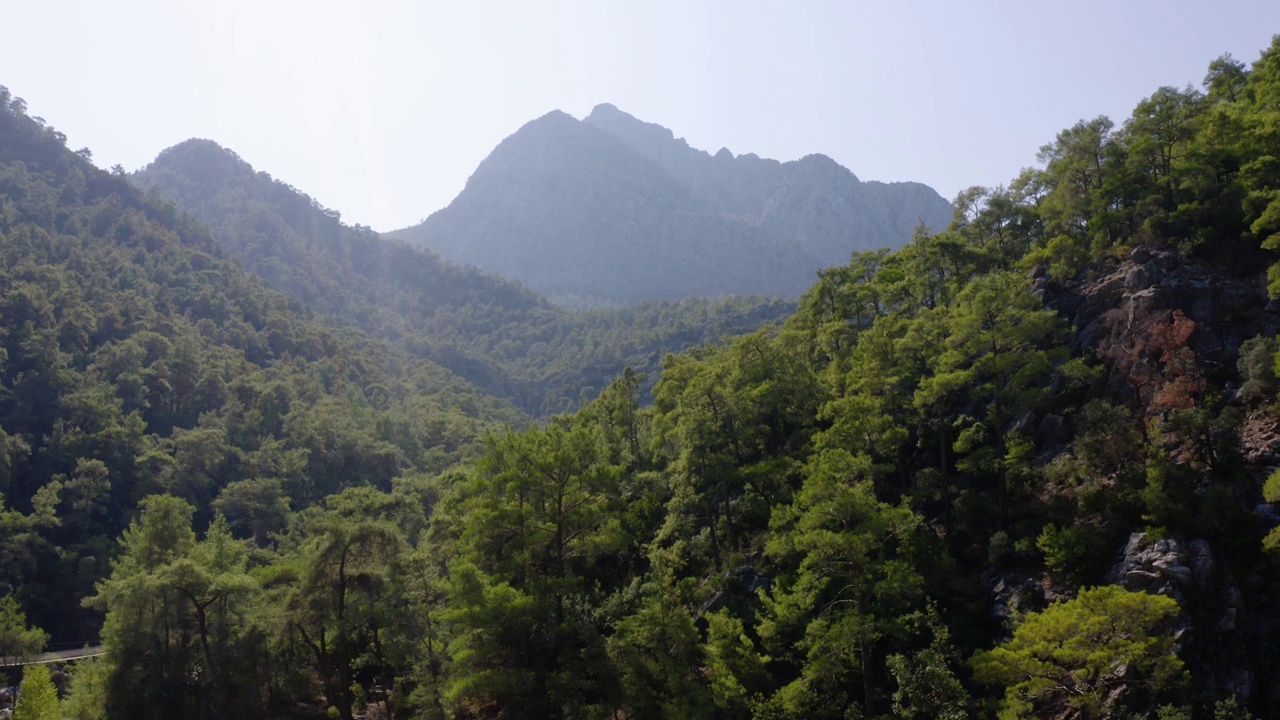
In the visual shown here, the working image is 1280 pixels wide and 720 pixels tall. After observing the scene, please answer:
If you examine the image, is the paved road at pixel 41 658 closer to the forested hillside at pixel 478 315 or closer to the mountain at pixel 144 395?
the mountain at pixel 144 395

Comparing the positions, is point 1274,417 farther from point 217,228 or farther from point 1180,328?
point 217,228

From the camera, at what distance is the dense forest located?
2111 centimetres

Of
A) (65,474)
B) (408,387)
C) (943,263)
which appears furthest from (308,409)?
(943,263)

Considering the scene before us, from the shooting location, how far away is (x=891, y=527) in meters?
24.6

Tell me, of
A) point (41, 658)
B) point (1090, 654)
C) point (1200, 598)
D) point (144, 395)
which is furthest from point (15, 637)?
point (1200, 598)

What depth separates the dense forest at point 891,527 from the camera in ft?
69.3

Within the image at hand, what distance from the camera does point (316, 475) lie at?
75.9m

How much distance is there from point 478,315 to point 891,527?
169 metres

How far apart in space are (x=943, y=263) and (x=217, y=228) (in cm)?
18669

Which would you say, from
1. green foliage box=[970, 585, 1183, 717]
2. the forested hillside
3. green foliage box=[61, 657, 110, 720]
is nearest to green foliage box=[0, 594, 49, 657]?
green foliage box=[61, 657, 110, 720]

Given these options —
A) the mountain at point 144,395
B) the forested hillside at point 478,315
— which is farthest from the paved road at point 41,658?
the forested hillside at point 478,315

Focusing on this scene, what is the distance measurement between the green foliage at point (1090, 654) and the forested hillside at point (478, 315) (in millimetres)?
115902

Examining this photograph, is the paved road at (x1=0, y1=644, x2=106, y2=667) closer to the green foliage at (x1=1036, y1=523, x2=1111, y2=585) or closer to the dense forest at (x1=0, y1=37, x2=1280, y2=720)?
the dense forest at (x1=0, y1=37, x2=1280, y2=720)

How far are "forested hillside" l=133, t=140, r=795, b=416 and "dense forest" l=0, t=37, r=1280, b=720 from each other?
98727 mm
